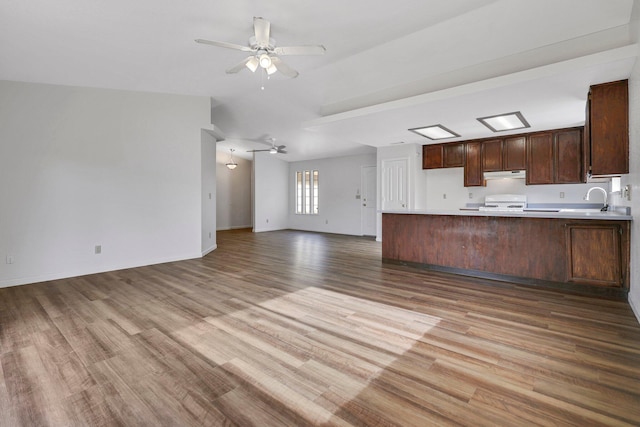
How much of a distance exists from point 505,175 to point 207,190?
5.86 meters

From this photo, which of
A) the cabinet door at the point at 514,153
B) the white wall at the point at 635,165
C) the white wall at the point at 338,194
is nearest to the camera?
the white wall at the point at 635,165

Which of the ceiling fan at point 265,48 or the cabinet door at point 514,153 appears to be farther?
the cabinet door at point 514,153

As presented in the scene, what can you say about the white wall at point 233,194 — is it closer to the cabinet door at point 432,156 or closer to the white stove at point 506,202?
the cabinet door at point 432,156

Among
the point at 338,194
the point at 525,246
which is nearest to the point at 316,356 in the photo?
the point at 525,246

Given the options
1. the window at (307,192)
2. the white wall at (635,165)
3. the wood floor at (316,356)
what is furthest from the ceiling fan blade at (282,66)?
the window at (307,192)

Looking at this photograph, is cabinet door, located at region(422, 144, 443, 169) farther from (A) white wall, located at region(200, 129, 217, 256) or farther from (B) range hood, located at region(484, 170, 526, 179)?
(A) white wall, located at region(200, 129, 217, 256)

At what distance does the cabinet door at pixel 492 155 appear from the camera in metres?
5.80

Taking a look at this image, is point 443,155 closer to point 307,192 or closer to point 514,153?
point 514,153

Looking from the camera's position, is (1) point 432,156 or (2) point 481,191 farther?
(1) point 432,156

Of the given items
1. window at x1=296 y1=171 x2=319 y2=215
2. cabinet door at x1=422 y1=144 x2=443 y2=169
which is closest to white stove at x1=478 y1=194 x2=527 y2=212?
cabinet door at x1=422 y1=144 x2=443 y2=169

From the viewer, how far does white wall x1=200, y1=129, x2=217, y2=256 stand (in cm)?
566

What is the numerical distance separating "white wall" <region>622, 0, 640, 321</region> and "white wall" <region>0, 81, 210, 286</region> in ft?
18.4

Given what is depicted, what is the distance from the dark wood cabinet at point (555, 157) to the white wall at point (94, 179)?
236 inches

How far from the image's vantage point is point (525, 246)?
3668mm
